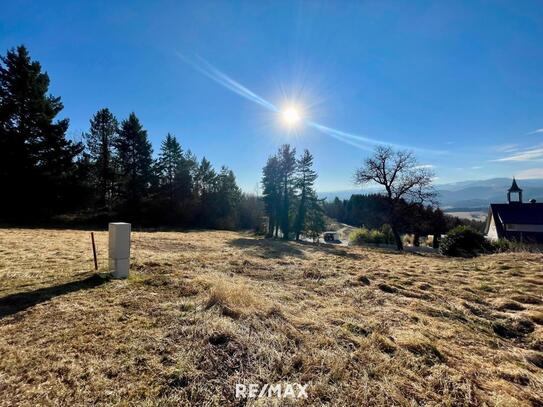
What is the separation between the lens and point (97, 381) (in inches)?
79.9

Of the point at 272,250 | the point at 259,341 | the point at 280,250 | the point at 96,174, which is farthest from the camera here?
the point at 96,174

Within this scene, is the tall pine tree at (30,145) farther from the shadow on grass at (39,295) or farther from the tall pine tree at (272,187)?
the shadow on grass at (39,295)

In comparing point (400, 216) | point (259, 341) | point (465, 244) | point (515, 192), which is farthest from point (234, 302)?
point (515, 192)

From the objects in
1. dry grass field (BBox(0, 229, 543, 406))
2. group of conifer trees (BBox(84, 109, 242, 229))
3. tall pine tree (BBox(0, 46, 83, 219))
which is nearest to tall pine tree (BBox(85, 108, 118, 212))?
group of conifer trees (BBox(84, 109, 242, 229))

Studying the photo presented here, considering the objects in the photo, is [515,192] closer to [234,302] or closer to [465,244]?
[465,244]

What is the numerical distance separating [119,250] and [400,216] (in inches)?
933

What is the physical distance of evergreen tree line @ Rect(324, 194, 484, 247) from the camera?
2415cm

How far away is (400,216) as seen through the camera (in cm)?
2302

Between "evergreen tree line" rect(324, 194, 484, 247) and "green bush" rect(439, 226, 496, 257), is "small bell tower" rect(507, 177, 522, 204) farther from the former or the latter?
"green bush" rect(439, 226, 496, 257)

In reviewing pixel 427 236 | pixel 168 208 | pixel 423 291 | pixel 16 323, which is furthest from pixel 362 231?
pixel 16 323

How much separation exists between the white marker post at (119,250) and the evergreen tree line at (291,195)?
62.5 feet

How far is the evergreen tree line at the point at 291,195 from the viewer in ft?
75.7

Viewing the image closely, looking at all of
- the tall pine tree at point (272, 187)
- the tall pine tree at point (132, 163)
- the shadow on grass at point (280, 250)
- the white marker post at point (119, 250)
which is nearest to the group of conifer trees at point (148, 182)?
the tall pine tree at point (132, 163)

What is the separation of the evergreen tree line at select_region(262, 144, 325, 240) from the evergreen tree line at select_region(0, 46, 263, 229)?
783cm
